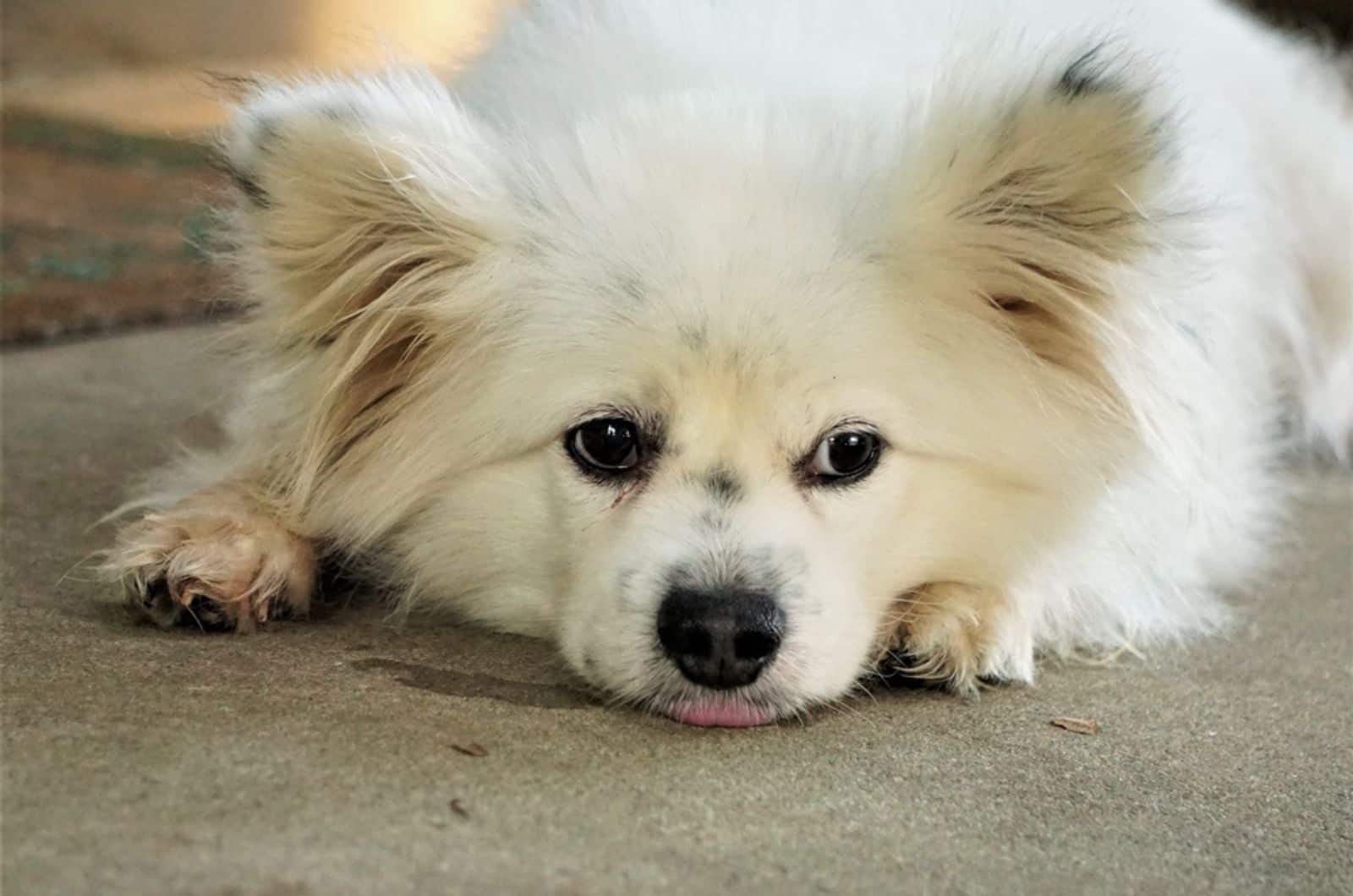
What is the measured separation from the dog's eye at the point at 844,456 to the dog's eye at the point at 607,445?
240 millimetres

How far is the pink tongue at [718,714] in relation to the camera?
1769 millimetres

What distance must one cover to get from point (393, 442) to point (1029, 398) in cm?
94

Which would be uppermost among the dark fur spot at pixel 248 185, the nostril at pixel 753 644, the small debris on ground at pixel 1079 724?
the dark fur spot at pixel 248 185

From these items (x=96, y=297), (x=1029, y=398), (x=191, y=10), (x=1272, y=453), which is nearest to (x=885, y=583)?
(x=1029, y=398)

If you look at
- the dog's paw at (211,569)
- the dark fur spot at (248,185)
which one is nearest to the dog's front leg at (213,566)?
the dog's paw at (211,569)

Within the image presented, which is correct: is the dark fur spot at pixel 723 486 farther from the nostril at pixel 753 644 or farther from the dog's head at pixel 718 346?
the nostril at pixel 753 644

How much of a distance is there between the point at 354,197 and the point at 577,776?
89 centimetres

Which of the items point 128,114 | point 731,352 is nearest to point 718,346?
point 731,352

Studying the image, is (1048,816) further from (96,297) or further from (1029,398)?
(96,297)

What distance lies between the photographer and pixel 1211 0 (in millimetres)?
3643

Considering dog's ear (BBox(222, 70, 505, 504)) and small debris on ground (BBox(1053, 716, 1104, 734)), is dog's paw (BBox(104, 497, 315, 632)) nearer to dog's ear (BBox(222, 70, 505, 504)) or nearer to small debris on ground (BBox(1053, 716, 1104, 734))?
dog's ear (BBox(222, 70, 505, 504))

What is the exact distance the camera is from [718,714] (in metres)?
1.77

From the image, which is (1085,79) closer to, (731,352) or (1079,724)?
(731,352)

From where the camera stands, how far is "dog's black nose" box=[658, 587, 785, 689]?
174cm
